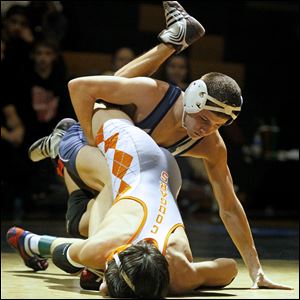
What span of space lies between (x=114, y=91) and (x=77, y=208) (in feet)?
1.80

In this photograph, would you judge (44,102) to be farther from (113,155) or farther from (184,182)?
(113,155)

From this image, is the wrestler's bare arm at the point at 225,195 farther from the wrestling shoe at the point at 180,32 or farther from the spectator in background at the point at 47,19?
the spectator in background at the point at 47,19

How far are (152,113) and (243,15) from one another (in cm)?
481

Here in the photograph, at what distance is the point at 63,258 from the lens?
11.0 feet

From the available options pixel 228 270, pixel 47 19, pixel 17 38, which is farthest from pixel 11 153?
pixel 228 270

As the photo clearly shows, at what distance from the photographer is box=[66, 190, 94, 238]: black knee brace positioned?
3719 mm

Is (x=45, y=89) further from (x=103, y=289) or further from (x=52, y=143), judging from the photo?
(x=103, y=289)

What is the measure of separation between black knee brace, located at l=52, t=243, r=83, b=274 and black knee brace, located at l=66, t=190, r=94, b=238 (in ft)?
0.96

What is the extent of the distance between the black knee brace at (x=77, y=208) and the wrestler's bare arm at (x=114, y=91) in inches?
15.0

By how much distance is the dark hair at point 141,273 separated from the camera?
9.26 feet

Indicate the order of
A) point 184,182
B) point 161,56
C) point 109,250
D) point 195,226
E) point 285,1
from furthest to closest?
point 285,1 < point 184,182 < point 195,226 < point 161,56 < point 109,250

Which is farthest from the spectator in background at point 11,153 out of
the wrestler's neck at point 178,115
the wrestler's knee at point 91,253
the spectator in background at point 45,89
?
the wrestler's knee at point 91,253

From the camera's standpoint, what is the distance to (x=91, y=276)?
3.18 m

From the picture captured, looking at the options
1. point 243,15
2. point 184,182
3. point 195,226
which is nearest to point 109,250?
point 195,226
